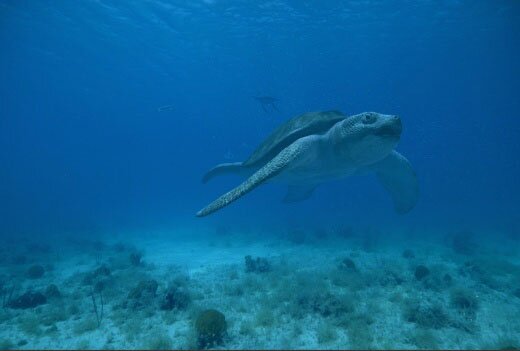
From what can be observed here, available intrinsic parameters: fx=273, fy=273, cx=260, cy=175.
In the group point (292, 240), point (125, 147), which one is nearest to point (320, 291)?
point (292, 240)

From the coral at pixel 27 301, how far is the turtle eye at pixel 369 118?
9.57m

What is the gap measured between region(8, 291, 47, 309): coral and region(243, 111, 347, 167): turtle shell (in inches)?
278

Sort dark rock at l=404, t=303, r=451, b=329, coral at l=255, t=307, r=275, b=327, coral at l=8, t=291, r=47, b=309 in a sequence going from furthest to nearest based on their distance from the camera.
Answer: coral at l=8, t=291, r=47, b=309
coral at l=255, t=307, r=275, b=327
dark rock at l=404, t=303, r=451, b=329

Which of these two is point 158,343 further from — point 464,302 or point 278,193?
point 278,193

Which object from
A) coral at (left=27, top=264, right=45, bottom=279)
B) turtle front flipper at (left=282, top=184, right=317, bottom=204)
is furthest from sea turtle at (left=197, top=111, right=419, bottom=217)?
coral at (left=27, top=264, right=45, bottom=279)

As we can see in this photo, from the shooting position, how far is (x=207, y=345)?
4.84 m

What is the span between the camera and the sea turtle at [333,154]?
5812 mm

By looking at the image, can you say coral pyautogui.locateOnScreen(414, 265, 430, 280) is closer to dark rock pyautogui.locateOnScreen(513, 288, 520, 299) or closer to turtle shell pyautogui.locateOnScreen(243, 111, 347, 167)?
dark rock pyautogui.locateOnScreen(513, 288, 520, 299)

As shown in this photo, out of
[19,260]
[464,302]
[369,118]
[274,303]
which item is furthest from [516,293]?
[19,260]

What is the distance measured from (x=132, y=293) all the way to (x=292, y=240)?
1080 cm

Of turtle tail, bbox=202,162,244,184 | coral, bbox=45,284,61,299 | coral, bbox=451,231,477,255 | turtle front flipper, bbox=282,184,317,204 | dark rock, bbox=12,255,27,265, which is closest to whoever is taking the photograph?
coral, bbox=45,284,61,299

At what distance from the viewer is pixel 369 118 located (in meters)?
6.07

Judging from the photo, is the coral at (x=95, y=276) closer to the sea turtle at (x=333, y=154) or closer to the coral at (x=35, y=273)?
the coral at (x=35, y=273)

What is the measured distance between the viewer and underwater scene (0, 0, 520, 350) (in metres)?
5.76
